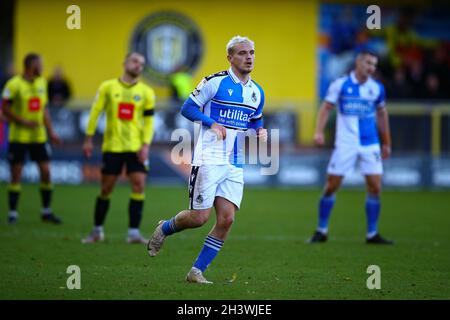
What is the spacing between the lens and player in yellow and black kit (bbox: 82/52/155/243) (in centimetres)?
1323

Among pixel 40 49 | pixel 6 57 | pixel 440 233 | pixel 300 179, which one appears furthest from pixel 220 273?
pixel 6 57

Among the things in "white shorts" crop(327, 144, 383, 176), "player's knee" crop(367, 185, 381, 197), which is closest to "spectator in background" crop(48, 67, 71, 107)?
"white shorts" crop(327, 144, 383, 176)

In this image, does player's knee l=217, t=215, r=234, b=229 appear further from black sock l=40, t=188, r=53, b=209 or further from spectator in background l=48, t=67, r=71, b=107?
spectator in background l=48, t=67, r=71, b=107

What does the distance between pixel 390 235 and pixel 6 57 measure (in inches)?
711

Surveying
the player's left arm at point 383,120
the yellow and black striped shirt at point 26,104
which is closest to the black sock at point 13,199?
the yellow and black striped shirt at point 26,104

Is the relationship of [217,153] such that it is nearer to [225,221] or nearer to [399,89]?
[225,221]

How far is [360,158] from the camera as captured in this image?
13500 millimetres

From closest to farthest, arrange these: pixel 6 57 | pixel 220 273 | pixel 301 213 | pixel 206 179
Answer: pixel 206 179, pixel 220 273, pixel 301 213, pixel 6 57

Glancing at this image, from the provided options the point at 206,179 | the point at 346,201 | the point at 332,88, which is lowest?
the point at 346,201

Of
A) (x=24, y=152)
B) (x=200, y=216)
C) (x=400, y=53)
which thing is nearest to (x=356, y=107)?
(x=200, y=216)

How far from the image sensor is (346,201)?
20.2 m

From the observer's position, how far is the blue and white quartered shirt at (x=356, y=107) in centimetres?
1349

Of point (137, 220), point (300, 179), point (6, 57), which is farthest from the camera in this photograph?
point (6, 57)

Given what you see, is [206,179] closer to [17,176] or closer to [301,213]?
[17,176]
